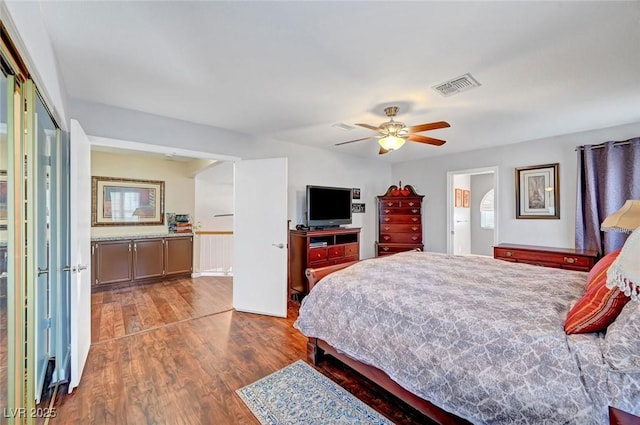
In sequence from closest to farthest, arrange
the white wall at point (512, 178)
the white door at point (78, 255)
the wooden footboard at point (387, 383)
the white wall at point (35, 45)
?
the white wall at point (35, 45) < the wooden footboard at point (387, 383) < the white door at point (78, 255) < the white wall at point (512, 178)

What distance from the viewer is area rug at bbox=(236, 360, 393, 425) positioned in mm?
1753

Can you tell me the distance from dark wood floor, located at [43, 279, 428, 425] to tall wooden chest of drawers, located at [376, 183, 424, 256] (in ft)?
9.22

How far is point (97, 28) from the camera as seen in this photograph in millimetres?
→ 1655

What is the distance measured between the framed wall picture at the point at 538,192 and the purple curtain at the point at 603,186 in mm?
322

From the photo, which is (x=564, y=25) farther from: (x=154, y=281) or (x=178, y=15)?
(x=154, y=281)

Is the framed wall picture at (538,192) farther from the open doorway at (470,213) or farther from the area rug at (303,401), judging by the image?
the area rug at (303,401)

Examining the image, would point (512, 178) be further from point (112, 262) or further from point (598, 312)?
point (112, 262)

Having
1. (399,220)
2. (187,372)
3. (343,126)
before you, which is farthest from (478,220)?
(187,372)

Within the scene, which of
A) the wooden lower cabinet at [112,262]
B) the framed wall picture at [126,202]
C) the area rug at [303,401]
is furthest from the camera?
the framed wall picture at [126,202]

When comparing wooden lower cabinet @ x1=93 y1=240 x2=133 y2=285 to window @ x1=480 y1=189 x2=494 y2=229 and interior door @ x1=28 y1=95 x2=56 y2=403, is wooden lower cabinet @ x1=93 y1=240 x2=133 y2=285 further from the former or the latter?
window @ x1=480 y1=189 x2=494 y2=229

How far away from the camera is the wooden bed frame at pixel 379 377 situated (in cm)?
151

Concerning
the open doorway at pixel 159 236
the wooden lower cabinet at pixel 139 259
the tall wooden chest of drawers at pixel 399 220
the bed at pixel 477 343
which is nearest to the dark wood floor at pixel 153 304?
the open doorway at pixel 159 236

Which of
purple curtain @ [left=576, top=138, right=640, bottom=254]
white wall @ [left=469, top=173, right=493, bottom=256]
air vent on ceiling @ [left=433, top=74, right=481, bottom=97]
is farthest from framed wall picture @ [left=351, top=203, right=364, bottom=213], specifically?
purple curtain @ [left=576, top=138, right=640, bottom=254]

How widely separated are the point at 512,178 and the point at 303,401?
4.37 meters
